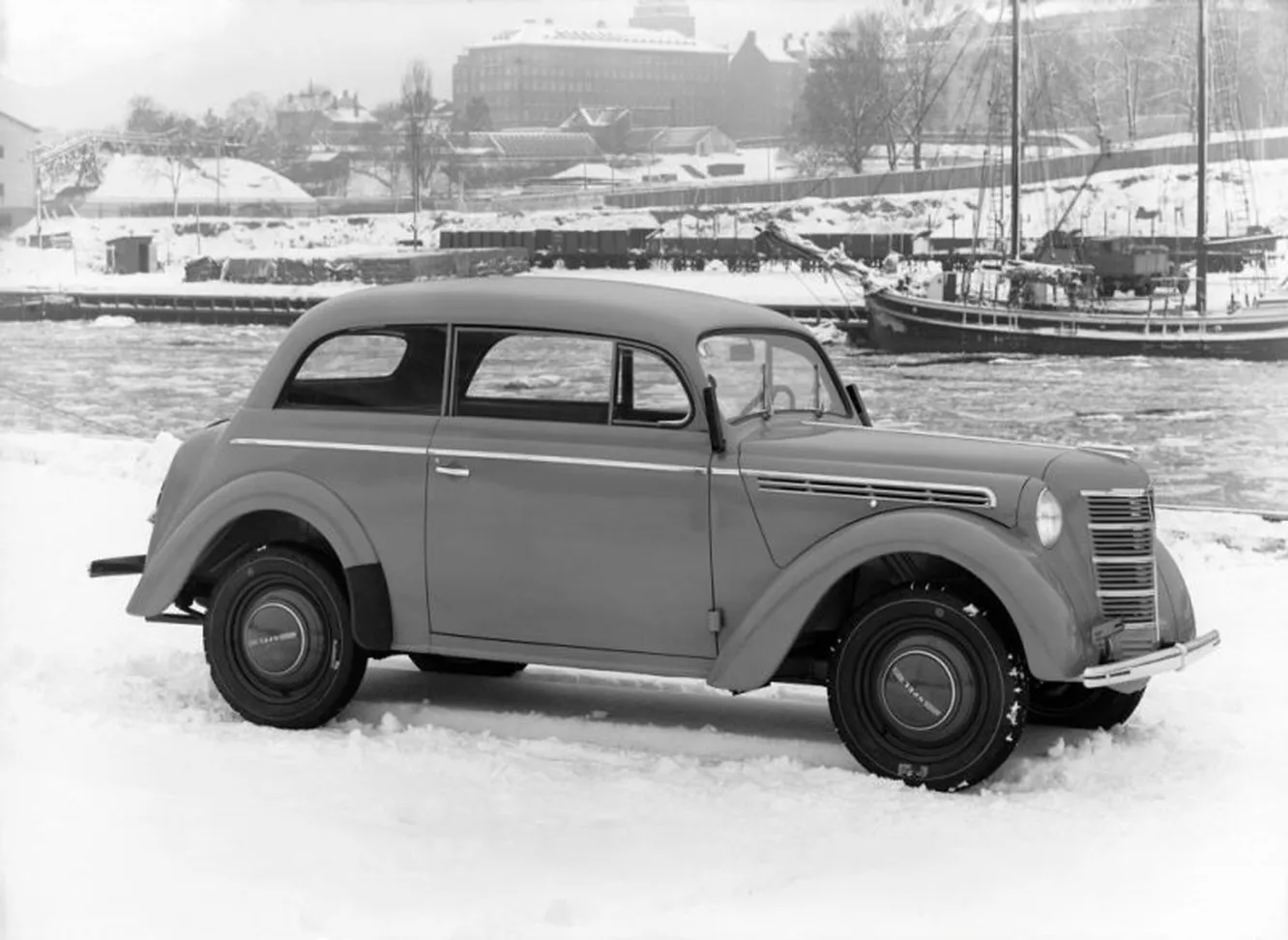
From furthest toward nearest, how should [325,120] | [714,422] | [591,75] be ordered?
[325,120] < [591,75] < [714,422]

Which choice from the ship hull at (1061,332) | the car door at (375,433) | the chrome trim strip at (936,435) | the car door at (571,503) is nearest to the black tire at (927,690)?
the car door at (571,503)

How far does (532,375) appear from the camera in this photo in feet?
16.8

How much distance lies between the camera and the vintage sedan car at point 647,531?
438 cm

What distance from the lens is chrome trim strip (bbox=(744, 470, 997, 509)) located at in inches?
174

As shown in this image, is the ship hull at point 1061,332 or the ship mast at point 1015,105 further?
the ship mast at point 1015,105

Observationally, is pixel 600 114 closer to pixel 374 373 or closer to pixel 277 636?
pixel 374 373

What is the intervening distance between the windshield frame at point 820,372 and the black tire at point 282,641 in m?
1.27

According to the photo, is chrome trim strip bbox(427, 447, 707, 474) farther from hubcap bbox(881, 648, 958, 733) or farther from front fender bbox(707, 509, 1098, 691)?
hubcap bbox(881, 648, 958, 733)

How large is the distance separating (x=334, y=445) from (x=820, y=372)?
1490 mm

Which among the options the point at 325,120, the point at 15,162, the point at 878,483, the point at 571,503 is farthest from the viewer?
the point at 325,120

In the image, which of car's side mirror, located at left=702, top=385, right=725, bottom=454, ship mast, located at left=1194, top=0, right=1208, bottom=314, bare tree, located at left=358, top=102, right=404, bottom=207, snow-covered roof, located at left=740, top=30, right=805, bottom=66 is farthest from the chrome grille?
bare tree, located at left=358, top=102, right=404, bottom=207

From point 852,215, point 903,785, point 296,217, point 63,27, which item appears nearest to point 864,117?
point 852,215

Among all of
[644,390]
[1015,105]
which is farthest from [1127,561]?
[1015,105]

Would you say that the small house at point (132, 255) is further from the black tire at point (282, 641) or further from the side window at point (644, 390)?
the side window at point (644, 390)
